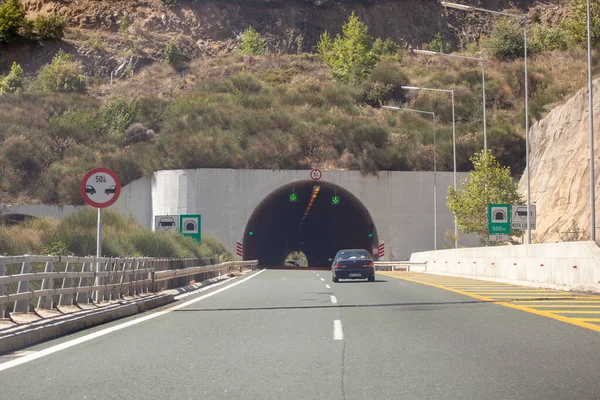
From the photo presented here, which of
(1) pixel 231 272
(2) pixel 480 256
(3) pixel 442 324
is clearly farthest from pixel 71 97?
(3) pixel 442 324

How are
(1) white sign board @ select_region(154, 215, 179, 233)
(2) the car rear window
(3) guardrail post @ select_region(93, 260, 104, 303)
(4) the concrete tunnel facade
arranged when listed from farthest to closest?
1. (4) the concrete tunnel facade
2. (1) white sign board @ select_region(154, 215, 179, 233)
3. (2) the car rear window
4. (3) guardrail post @ select_region(93, 260, 104, 303)

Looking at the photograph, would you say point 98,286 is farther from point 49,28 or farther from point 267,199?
point 49,28

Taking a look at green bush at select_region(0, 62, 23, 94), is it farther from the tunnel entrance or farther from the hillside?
the tunnel entrance

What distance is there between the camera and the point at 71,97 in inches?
3145

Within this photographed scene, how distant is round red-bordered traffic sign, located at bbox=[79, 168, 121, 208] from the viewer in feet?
55.1

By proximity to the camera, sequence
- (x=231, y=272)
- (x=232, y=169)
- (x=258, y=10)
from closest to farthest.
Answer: (x=231, y=272) < (x=232, y=169) < (x=258, y=10)

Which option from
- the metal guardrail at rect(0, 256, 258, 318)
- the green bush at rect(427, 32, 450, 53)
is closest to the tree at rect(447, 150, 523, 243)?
the metal guardrail at rect(0, 256, 258, 318)

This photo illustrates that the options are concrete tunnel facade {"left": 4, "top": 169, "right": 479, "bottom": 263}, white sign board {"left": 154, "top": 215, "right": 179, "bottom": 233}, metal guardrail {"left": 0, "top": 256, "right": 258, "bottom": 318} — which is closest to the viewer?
metal guardrail {"left": 0, "top": 256, "right": 258, "bottom": 318}

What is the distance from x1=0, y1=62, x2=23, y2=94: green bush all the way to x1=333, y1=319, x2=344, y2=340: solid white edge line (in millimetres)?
80265

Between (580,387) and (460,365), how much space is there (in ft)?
5.66

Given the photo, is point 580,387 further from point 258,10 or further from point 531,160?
point 258,10

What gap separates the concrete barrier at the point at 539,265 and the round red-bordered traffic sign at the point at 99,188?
12.5 metres

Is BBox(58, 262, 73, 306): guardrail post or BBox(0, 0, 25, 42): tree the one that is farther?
BBox(0, 0, 25, 42): tree

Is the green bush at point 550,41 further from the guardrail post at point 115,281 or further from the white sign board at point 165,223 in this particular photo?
the guardrail post at point 115,281
